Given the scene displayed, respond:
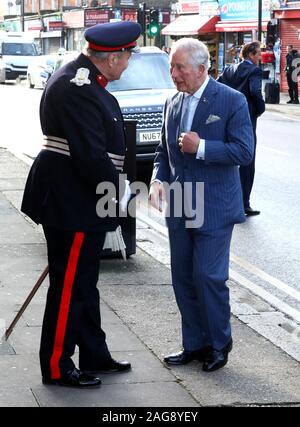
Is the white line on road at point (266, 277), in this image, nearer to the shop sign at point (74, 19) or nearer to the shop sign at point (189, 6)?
the shop sign at point (189, 6)

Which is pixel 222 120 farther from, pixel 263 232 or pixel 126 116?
pixel 126 116

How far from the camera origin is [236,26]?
4975 centimetres

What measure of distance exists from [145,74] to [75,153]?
11407 millimetres

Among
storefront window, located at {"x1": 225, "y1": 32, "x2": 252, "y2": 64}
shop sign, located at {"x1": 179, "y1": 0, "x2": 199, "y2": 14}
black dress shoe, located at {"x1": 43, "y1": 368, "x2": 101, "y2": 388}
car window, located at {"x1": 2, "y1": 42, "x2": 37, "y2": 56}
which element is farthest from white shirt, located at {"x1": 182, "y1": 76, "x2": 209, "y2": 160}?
shop sign, located at {"x1": 179, "y1": 0, "x2": 199, "y2": 14}

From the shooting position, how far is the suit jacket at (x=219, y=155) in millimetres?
6023

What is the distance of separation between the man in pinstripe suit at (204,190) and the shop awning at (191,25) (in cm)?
4776

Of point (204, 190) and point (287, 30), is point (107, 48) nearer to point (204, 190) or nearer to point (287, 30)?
point (204, 190)

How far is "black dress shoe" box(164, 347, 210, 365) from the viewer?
20.3 ft

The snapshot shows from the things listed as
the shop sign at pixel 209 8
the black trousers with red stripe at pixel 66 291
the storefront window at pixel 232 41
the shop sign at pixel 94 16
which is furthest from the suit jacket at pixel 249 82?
the shop sign at pixel 94 16

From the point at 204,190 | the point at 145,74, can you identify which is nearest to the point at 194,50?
the point at 204,190

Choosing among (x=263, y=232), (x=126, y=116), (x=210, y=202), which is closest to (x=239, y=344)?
(x=210, y=202)

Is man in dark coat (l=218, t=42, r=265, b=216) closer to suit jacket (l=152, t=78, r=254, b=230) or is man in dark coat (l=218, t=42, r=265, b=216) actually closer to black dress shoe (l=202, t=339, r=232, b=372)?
suit jacket (l=152, t=78, r=254, b=230)

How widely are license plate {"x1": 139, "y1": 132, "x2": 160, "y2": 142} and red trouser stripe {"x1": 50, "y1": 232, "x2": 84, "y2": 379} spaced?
31.3ft
